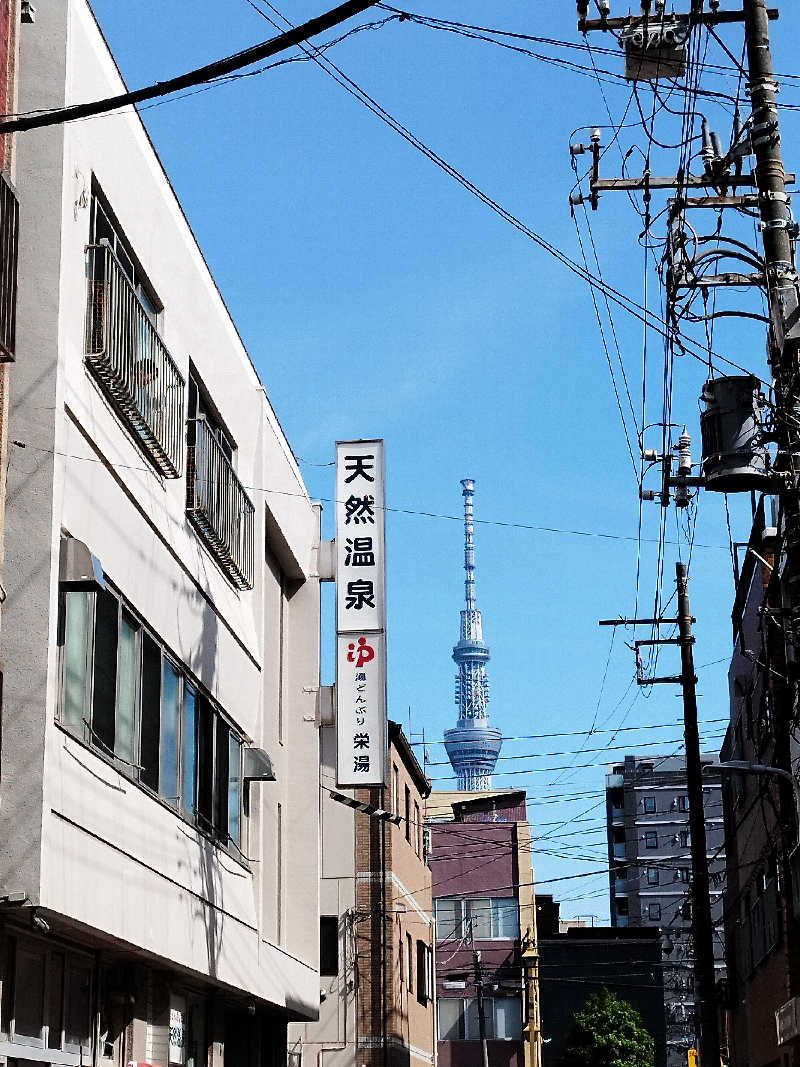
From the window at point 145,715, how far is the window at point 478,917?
4865 cm

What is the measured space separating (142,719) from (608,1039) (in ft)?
166

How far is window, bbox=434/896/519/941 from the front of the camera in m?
67.9

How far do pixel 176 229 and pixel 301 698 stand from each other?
10.8 m

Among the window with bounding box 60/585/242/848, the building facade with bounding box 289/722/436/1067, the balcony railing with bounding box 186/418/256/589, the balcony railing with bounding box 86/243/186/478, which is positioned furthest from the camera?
the building facade with bounding box 289/722/436/1067

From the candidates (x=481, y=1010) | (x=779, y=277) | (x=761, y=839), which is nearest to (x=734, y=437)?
(x=779, y=277)

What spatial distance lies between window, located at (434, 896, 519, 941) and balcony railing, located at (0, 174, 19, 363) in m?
59.6

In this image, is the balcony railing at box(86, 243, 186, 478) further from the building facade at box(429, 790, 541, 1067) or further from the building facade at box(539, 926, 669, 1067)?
the building facade at box(539, 926, 669, 1067)

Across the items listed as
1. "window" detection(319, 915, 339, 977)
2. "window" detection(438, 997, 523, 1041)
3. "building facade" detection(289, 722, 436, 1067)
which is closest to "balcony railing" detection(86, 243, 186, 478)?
"building facade" detection(289, 722, 436, 1067)

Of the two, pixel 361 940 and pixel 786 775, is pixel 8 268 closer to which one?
pixel 786 775

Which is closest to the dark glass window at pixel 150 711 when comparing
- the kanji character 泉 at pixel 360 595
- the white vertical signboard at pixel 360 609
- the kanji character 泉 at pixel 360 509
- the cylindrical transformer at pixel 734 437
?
the cylindrical transformer at pixel 734 437

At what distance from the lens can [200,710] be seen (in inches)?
750

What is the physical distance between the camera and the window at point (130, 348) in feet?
45.9

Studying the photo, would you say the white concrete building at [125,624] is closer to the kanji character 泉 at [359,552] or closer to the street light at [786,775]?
the kanji character 泉 at [359,552]

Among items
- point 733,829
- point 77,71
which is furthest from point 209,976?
point 733,829
